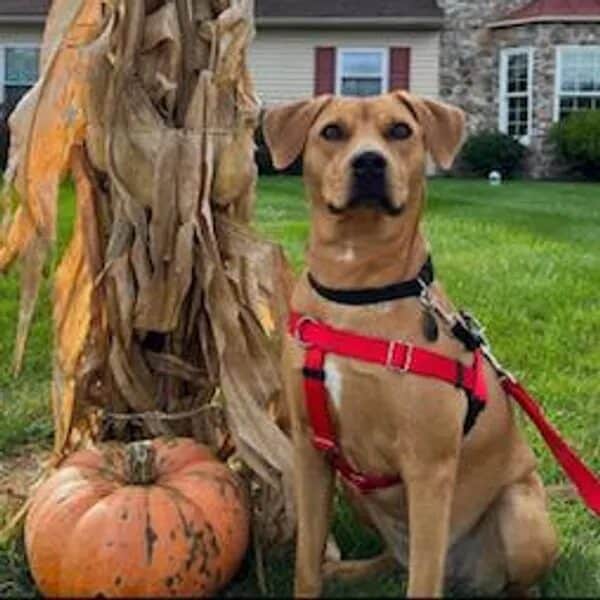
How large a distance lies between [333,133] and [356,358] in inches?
23.2

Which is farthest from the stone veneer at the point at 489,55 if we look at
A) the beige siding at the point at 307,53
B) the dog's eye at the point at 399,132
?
the dog's eye at the point at 399,132

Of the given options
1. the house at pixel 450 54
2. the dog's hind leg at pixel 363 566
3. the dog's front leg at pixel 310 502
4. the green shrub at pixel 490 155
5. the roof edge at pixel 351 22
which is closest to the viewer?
the dog's hind leg at pixel 363 566

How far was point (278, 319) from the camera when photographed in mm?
4449

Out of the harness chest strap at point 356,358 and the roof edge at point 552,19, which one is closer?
the harness chest strap at point 356,358

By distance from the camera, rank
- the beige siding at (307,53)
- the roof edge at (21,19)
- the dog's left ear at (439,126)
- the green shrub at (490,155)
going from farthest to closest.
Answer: the roof edge at (21,19) < the beige siding at (307,53) < the green shrub at (490,155) < the dog's left ear at (439,126)

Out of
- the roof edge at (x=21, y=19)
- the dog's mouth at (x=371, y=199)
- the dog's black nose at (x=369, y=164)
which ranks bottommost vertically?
the dog's mouth at (x=371, y=199)

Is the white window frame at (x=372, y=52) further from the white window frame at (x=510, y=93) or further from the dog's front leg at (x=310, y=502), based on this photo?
the dog's front leg at (x=310, y=502)

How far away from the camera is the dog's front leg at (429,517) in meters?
3.45

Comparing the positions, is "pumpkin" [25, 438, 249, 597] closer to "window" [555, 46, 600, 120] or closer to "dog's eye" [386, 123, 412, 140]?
"dog's eye" [386, 123, 412, 140]

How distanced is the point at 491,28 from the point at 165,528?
31.3 metres

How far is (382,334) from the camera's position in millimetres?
3543

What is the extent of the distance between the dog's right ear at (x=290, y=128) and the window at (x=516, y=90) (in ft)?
99.8

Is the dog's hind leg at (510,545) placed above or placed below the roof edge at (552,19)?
below

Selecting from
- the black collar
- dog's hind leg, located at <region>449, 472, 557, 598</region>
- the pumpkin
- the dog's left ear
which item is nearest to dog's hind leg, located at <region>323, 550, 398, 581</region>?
dog's hind leg, located at <region>449, 472, 557, 598</region>
